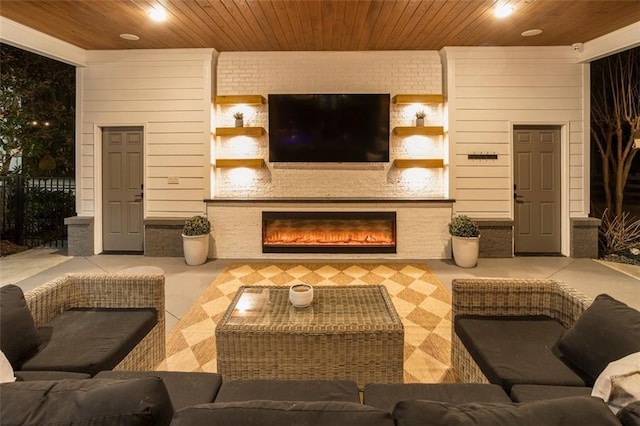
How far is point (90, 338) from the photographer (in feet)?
6.54

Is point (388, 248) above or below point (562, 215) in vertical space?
below

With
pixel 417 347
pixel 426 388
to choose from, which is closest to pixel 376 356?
pixel 426 388

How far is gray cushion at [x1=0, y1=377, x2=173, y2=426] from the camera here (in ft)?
2.88

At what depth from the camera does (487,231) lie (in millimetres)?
5445

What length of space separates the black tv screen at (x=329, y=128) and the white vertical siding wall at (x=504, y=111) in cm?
104

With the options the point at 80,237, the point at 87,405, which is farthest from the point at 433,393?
the point at 80,237

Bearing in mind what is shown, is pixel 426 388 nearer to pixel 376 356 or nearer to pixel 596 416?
pixel 376 356

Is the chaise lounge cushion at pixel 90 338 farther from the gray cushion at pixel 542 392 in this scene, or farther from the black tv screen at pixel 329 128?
the black tv screen at pixel 329 128

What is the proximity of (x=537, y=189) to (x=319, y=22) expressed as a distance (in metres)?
3.90

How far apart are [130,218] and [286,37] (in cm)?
350

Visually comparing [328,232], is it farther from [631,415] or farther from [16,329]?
[631,415]

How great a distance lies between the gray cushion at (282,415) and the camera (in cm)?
88

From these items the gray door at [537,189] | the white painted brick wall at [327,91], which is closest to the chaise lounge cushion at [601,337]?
the white painted brick wall at [327,91]

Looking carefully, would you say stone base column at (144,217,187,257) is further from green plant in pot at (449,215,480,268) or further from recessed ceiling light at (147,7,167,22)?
green plant in pot at (449,215,480,268)
